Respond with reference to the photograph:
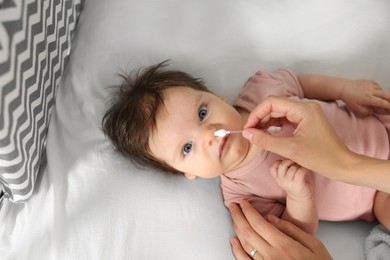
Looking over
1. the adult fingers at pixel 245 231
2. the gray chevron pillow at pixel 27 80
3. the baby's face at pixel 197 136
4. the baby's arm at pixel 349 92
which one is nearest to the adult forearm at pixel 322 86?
the baby's arm at pixel 349 92

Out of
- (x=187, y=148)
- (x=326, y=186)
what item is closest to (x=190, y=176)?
(x=187, y=148)

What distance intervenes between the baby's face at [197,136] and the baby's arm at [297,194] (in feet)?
0.33

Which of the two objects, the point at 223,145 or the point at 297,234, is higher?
the point at 223,145

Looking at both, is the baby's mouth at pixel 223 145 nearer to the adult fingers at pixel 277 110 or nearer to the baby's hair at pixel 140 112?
the adult fingers at pixel 277 110

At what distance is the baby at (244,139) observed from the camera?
1015 mm

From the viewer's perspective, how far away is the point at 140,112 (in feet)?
3.48

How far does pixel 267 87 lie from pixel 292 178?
284 millimetres

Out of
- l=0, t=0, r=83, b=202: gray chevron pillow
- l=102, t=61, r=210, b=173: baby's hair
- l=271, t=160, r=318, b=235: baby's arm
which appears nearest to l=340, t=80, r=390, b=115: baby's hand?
l=271, t=160, r=318, b=235: baby's arm

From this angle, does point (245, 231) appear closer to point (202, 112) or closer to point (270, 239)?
point (270, 239)

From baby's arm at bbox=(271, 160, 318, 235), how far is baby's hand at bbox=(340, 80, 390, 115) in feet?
0.95

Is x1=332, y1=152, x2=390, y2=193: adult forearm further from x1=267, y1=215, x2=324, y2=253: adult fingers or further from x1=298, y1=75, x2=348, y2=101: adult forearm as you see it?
x1=298, y1=75, x2=348, y2=101: adult forearm

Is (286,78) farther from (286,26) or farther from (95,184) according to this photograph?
(95,184)

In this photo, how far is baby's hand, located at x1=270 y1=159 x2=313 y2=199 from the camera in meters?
A: 0.99

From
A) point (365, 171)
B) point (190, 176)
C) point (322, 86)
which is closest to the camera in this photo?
point (365, 171)
